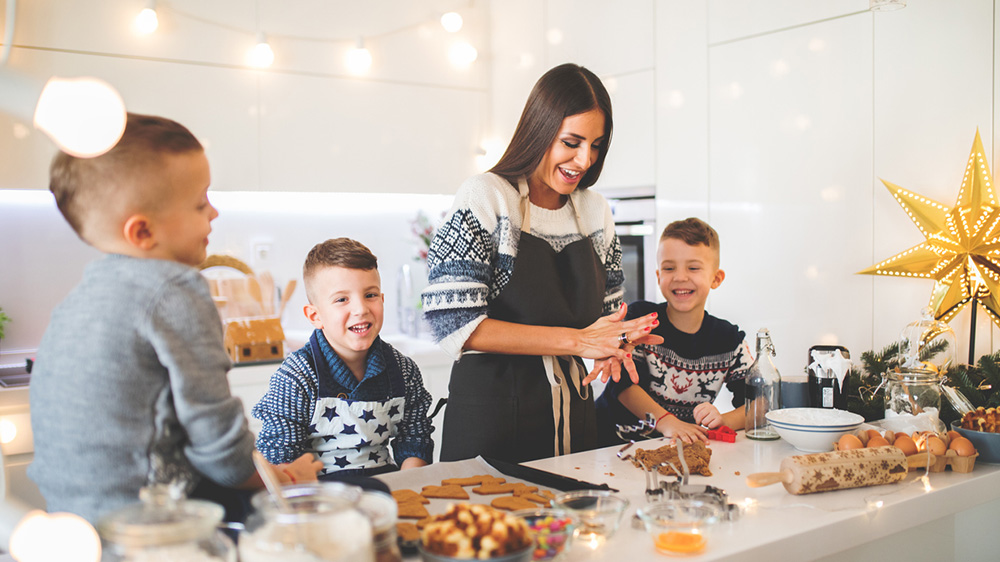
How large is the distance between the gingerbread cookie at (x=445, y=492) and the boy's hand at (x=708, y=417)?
2.42 ft

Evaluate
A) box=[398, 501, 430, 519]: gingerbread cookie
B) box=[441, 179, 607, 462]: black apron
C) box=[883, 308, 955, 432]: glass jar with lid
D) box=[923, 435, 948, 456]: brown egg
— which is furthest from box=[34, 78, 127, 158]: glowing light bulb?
box=[883, 308, 955, 432]: glass jar with lid

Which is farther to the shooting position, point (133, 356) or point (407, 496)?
point (407, 496)

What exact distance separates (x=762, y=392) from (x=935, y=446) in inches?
14.3

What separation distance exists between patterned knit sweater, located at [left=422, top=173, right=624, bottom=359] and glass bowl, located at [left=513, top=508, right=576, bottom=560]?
63 centimetres

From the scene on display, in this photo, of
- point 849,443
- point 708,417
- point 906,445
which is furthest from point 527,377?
point 906,445

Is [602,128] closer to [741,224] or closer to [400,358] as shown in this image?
[400,358]

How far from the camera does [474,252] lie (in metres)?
1.60

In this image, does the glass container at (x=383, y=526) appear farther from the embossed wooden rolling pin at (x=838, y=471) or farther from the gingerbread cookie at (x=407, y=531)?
the embossed wooden rolling pin at (x=838, y=471)

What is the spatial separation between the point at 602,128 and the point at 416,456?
84cm

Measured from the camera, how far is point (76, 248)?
3094 millimetres

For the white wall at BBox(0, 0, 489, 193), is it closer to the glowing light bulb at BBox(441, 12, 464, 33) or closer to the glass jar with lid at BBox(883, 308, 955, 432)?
the glowing light bulb at BBox(441, 12, 464, 33)

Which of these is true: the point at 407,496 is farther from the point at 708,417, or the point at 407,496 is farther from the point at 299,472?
the point at 708,417

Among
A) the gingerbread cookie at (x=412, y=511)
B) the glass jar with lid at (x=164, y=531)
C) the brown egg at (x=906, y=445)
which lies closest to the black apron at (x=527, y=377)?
the gingerbread cookie at (x=412, y=511)

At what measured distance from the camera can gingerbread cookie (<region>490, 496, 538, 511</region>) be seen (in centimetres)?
113
